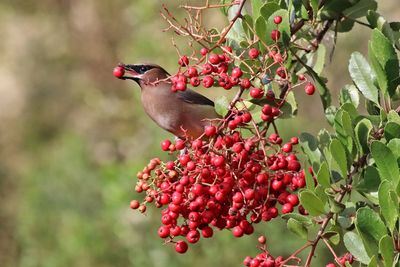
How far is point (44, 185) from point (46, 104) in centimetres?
444

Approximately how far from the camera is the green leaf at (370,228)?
131cm

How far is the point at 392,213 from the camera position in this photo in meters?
1.30

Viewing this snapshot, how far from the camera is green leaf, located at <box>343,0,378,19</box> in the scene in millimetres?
1729

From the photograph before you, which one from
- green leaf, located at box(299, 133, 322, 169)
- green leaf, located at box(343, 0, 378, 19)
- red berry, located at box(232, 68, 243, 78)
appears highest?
green leaf, located at box(343, 0, 378, 19)

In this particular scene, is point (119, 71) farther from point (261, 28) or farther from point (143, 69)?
point (261, 28)

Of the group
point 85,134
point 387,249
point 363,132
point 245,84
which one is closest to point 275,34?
point 245,84

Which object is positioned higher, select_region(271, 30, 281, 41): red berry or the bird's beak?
the bird's beak

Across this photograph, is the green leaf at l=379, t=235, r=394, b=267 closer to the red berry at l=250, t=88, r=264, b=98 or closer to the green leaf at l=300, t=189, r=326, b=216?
the green leaf at l=300, t=189, r=326, b=216

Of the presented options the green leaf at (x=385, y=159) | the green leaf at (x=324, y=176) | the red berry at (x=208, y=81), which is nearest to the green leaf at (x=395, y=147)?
the green leaf at (x=385, y=159)

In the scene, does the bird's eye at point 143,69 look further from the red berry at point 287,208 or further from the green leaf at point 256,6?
the red berry at point 287,208

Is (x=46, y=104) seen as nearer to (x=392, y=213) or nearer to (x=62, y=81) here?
(x=62, y=81)

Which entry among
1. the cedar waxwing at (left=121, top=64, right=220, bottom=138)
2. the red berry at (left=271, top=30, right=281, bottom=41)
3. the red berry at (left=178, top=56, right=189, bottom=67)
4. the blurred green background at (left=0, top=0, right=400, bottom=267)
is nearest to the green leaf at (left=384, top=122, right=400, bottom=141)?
the red berry at (left=271, top=30, right=281, bottom=41)

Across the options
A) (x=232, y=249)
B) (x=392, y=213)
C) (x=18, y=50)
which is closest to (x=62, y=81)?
(x=18, y=50)

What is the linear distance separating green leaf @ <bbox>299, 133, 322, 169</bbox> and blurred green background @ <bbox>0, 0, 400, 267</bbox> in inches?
16.0
